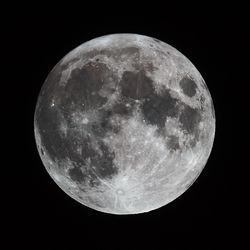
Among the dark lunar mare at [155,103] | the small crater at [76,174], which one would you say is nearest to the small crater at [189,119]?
the dark lunar mare at [155,103]

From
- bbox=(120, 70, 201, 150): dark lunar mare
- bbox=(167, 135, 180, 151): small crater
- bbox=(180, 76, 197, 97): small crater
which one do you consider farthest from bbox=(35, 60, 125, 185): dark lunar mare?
bbox=(180, 76, 197, 97): small crater

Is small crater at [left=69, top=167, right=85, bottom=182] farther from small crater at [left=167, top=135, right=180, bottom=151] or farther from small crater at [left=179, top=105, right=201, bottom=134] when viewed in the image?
small crater at [left=179, top=105, right=201, bottom=134]

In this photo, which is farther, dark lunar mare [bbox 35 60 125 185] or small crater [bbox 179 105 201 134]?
small crater [bbox 179 105 201 134]

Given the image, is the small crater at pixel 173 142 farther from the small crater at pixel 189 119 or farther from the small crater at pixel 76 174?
the small crater at pixel 76 174

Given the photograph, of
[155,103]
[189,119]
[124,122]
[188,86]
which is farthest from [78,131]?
[188,86]

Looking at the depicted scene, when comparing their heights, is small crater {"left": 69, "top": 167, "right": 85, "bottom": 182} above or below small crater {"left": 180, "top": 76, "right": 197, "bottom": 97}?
below

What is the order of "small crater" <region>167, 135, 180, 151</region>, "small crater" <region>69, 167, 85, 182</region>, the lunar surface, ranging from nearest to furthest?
the lunar surface < "small crater" <region>167, 135, 180, 151</region> < "small crater" <region>69, 167, 85, 182</region>

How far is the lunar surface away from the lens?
14.8ft

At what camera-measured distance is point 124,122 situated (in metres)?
4.47

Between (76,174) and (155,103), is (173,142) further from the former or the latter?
(76,174)

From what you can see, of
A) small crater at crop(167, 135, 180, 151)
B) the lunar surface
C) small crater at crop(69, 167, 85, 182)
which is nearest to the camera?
the lunar surface

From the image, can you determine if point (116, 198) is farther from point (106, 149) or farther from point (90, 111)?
point (90, 111)

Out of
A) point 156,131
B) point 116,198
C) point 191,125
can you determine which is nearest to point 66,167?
point 116,198

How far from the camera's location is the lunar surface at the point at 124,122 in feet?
14.8
